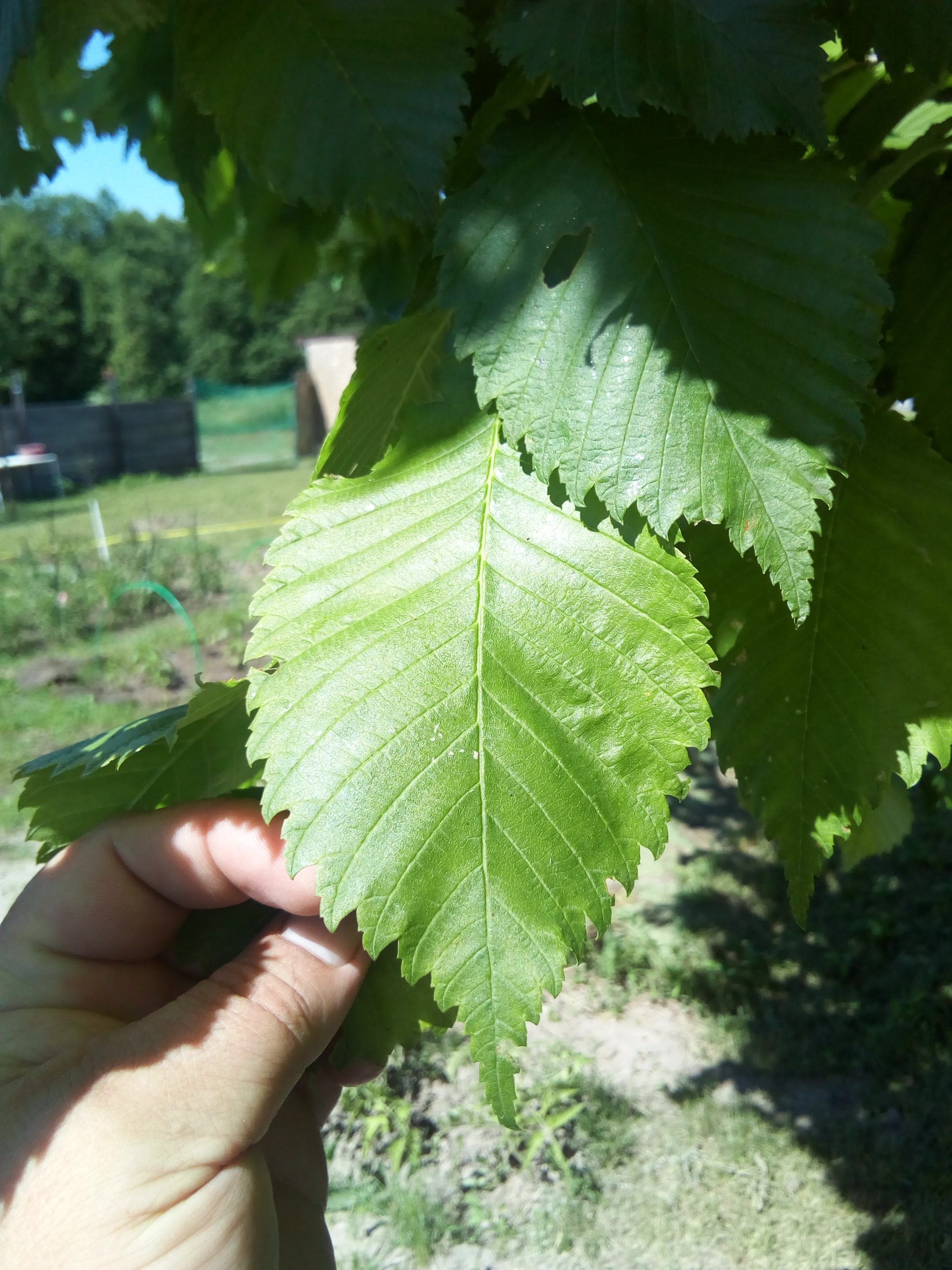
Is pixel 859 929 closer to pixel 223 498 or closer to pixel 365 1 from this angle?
pixel 365 1

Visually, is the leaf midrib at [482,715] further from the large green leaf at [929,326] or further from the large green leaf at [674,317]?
the large green leaf at [929,326]

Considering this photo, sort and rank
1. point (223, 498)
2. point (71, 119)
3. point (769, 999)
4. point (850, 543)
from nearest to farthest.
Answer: point (850, 543) → point (71, 119) → point (769, 999) → point (223, 498)

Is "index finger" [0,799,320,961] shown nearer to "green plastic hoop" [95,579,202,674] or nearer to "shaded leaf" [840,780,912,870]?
"shaded leaf" [840,780,912,870]

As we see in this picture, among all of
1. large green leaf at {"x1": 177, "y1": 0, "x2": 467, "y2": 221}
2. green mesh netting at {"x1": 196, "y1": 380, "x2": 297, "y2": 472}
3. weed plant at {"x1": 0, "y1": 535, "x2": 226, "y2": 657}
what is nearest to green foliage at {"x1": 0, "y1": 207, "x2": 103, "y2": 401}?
green mesh netting at {"x1": 196, "y1": 380, "x2": 297, "y2": 472}

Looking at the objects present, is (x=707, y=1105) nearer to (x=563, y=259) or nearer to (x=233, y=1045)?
(x=233, y=1045)

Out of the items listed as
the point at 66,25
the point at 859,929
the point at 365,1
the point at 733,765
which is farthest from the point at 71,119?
the point at 859,929

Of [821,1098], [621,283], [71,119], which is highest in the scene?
[71,119]

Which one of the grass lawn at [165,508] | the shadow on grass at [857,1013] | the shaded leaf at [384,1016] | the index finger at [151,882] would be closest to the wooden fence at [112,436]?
the grass lawn at [165,508]
